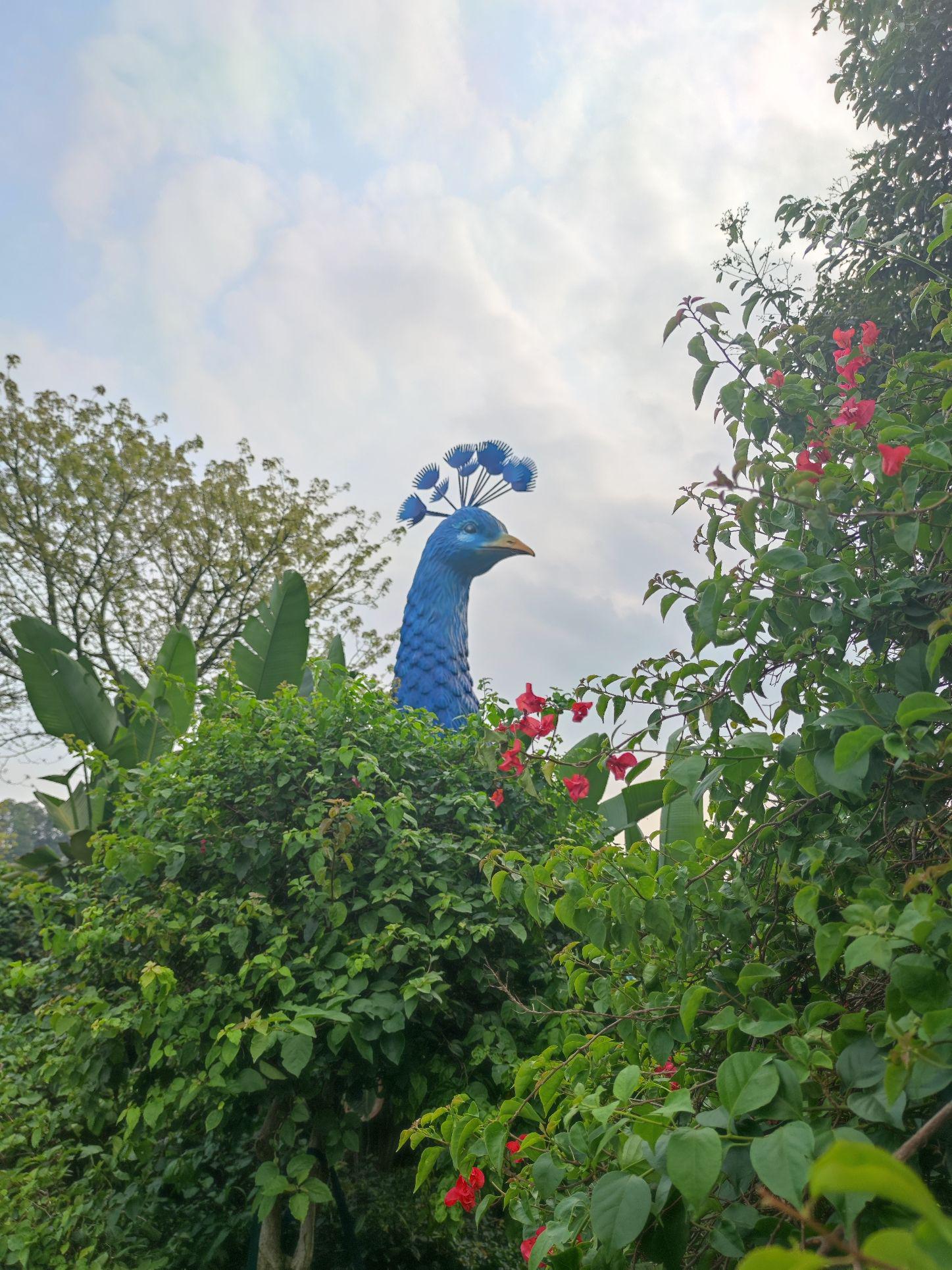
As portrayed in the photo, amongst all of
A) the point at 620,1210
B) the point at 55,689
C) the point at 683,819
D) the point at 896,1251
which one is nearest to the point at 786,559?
the point at 620,1210

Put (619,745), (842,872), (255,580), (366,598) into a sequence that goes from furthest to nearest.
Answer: (366,598), (255,580), (619,745), (842,872)

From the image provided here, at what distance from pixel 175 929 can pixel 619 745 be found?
1.98 metres

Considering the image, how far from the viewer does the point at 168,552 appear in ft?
42.3

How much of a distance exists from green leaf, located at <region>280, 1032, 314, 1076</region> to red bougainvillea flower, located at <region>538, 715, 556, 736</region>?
51.9 inches

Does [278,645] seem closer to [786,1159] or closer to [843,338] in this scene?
[843,338]

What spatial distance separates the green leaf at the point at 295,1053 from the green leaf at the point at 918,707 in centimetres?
205

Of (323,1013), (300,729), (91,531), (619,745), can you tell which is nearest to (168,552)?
(91,531)

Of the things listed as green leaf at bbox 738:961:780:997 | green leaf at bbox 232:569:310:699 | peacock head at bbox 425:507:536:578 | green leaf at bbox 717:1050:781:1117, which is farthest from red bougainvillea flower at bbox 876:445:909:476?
peacock head at bbox 425:507:536:578

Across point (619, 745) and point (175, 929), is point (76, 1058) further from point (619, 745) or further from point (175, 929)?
point (619, 745)

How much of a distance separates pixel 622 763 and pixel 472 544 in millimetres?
4434

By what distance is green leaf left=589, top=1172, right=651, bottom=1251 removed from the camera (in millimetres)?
851

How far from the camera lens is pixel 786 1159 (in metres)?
0.76

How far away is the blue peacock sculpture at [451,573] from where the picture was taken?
5438 mm

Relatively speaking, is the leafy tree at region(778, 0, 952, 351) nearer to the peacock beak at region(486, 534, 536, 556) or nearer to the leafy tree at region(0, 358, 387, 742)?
the peacock beak at region(486, 534, 536, 556)
